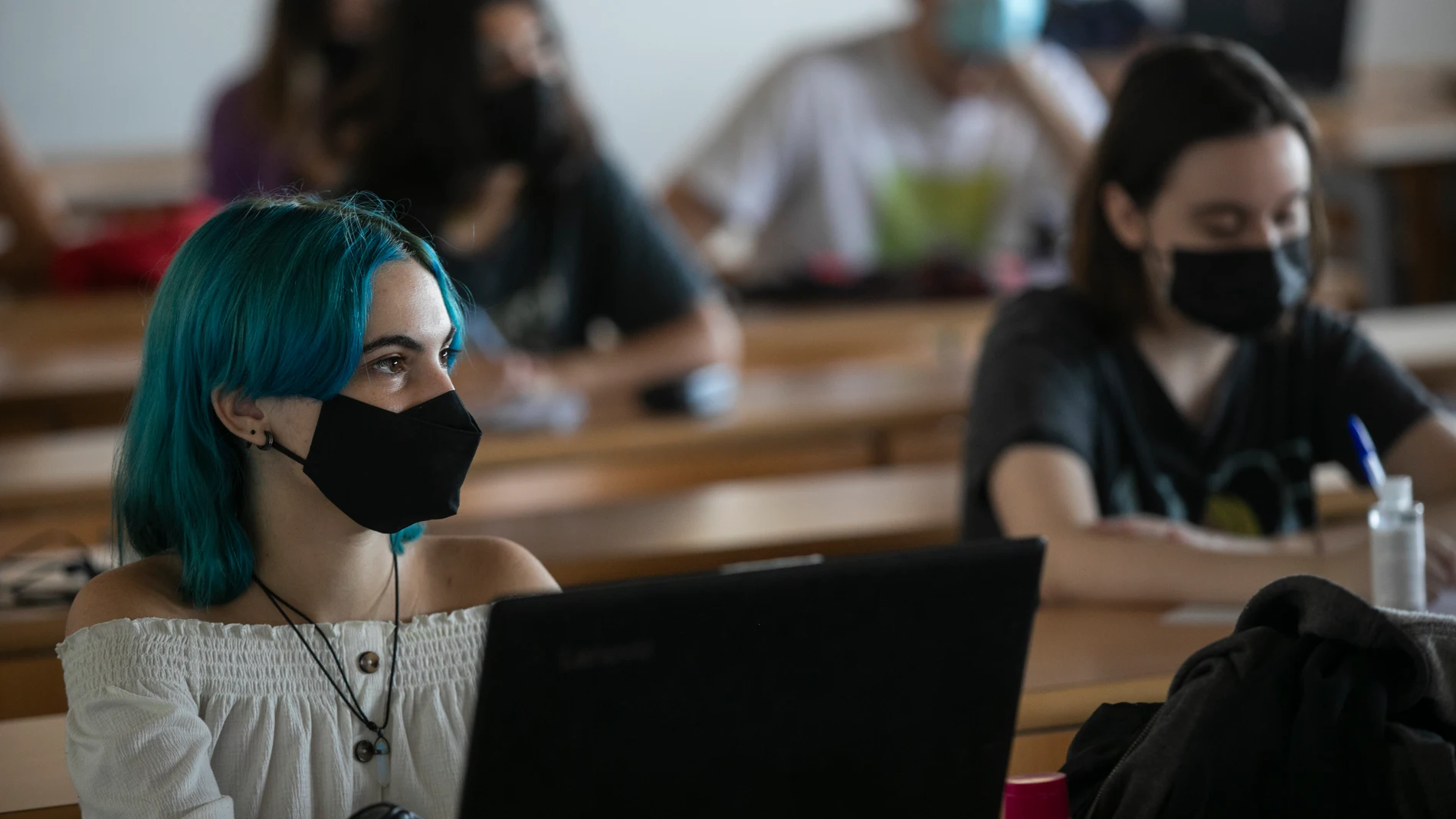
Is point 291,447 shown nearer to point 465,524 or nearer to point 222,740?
point 222,740

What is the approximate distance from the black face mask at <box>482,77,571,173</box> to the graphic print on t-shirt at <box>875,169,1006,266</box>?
1294 millimetres

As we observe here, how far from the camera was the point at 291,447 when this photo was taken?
1.14 metres

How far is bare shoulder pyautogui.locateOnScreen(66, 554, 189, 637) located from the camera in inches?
44.1

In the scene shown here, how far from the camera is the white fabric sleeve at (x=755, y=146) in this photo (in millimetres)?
3639

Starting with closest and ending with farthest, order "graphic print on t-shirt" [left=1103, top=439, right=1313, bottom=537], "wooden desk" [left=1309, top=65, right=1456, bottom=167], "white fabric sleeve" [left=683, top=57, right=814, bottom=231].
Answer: "graphic print on t-shirt" [left=1103, top=439, right=1313, bottom=537]
"white fabric sleeve" [left=683, top=57, right=814, bottom=231]
"wooden desk" [left=1309, top=65, right=1456, bottom=167]

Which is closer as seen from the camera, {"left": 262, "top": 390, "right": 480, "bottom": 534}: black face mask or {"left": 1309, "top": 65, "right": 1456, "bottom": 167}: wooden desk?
{"left": 262, "top": 390, "right": 480, "bottom": 534}: black face mask

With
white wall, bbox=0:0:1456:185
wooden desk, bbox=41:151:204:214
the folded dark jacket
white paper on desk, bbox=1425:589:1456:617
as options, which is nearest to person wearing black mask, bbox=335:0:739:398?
white paper on desk, bbox=1425:589:1456:617

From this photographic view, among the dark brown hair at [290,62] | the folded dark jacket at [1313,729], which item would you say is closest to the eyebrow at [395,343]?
the folded dark jacket at [1313,729]

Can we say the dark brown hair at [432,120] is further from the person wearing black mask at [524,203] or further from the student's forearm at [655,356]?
the student's forearm at [655,356]

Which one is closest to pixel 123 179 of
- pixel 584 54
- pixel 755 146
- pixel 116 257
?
pixel 584 54

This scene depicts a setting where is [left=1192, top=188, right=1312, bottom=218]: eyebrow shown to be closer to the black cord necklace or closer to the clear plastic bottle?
the clear plastic bottle

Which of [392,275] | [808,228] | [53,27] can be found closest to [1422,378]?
[808,228]

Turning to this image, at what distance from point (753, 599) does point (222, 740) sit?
1.64 feet

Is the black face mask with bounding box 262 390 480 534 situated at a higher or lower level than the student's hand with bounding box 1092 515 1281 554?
higher
